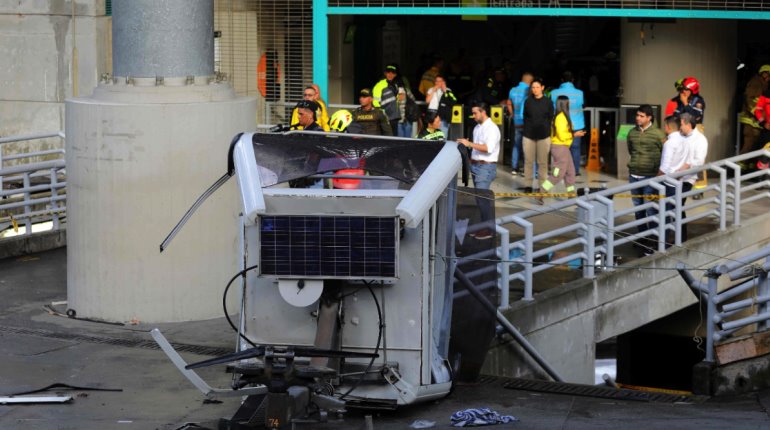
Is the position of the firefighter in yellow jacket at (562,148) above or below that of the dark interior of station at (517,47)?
below

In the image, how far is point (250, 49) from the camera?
75.0ft

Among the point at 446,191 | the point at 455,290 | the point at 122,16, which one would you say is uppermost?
the point at 122,16

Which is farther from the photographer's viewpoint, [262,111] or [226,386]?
[262,111]

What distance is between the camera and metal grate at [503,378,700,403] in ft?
36.1

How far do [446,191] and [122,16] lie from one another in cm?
441

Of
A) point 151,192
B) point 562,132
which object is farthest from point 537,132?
point 151,192

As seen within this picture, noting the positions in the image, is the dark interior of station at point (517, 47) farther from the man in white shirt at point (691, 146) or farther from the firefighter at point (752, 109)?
the man in white shirt at point (691, 146)

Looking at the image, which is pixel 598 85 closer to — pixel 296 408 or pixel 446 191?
pixel 446 191

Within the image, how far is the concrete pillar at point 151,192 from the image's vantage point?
12789 millimetres

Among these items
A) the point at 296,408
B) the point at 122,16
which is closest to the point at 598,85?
the point at 122,16

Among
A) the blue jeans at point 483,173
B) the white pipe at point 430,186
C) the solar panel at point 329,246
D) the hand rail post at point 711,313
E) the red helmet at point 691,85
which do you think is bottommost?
the hand rail post at point 711,313

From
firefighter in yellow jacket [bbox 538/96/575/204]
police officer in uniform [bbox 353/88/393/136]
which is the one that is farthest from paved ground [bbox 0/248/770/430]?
firefighter in yellow jacket [bbox 538/96/575/204]

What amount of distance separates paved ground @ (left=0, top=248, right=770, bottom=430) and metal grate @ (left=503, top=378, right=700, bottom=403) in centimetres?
13

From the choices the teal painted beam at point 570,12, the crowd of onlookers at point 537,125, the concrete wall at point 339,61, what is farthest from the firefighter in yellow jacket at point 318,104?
the concrete wall at point 339,61
